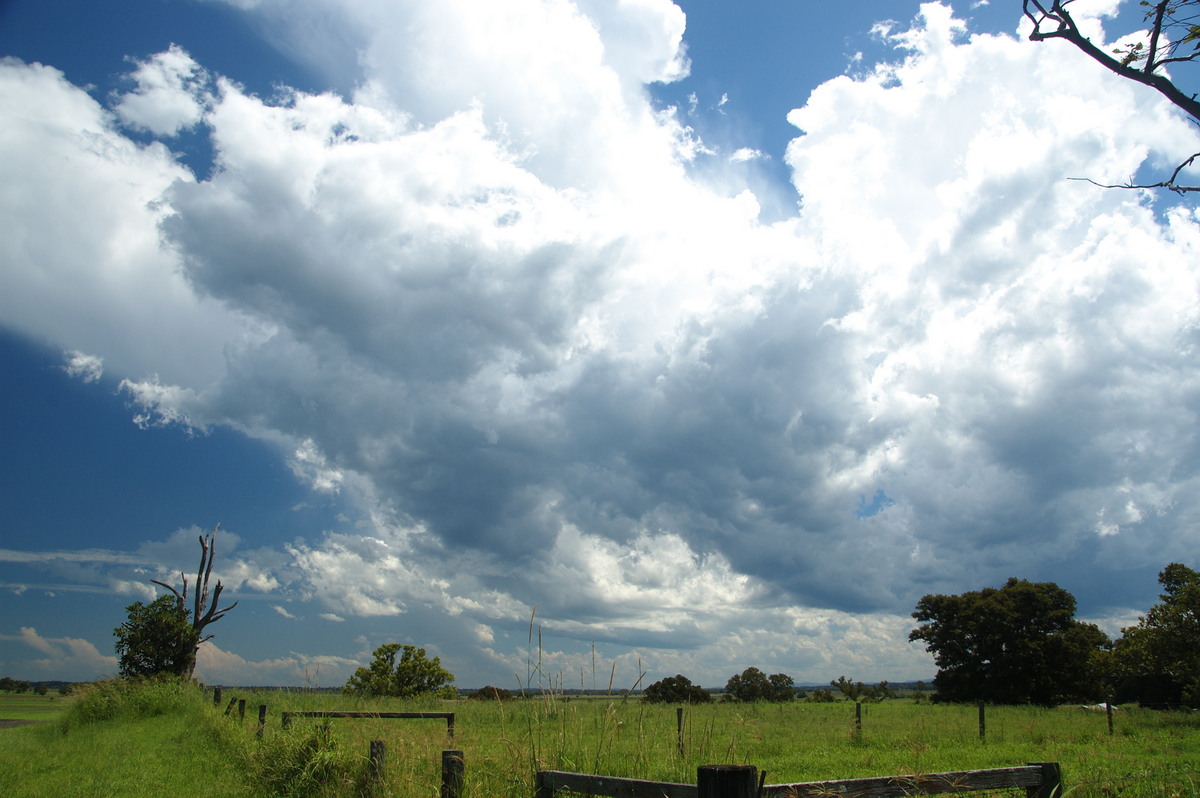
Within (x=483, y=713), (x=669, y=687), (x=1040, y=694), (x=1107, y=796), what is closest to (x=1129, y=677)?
(x=1040, y=694)

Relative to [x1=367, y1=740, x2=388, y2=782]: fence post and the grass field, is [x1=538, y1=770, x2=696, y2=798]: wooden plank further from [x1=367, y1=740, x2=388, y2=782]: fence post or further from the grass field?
[x1=367, y1=740, x2=388, y2=782]: fence post

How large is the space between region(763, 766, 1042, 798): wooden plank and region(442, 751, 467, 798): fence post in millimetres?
3386

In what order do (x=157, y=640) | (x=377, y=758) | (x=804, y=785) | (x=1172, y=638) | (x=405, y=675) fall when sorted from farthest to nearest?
(x=405, y=675) → (x=157, y=640) → (x=1172, y=638) → (x=377, y=758) → (x=804, y=785)

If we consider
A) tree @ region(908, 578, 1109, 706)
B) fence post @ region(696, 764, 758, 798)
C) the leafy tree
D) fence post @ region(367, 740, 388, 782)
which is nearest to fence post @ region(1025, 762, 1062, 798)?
fence post @ region(696, 764, 758, 798)

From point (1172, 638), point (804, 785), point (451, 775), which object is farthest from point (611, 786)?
point (1172, 638)

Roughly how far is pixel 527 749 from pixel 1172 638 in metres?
30.4

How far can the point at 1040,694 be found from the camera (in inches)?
1829

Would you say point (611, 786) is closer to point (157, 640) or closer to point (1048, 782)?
point (1048, 782)

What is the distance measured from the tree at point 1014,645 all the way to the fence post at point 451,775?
5254cm

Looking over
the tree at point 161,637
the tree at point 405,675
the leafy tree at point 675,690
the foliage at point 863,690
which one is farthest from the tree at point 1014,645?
the tree at point 161,637

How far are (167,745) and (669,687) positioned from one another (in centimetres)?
3853

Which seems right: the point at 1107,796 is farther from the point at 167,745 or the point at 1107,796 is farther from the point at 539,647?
the point at 167,745

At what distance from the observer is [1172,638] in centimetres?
2544

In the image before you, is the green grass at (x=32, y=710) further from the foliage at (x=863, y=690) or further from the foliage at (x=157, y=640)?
the foliage at (x=863, y=690)
